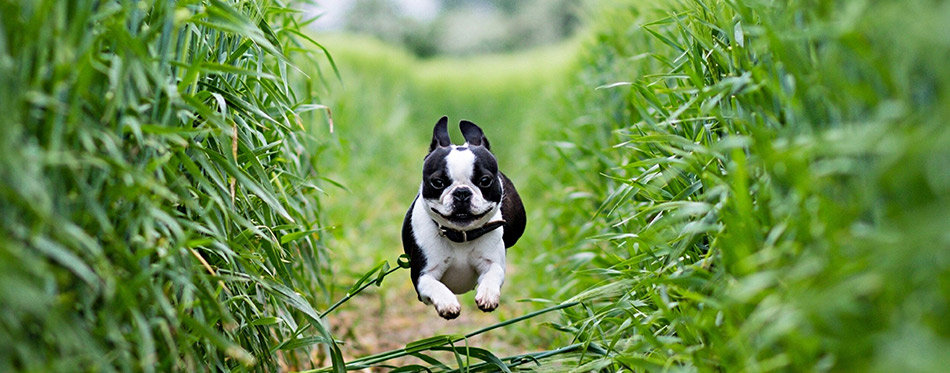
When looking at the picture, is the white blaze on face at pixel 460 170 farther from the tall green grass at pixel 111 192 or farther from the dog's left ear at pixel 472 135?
the tall green grass at pixel 111 192

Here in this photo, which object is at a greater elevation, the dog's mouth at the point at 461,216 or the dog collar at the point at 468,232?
the dog's mouth at the point at 461,216

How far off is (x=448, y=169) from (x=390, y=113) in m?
8.05

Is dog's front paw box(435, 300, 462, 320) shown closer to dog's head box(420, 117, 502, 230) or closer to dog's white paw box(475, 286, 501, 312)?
dog's white paw box(475, 286, 501, 312)

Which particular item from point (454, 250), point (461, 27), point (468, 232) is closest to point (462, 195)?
point (468, 232)

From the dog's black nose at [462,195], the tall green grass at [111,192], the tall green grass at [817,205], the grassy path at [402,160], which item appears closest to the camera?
the tall green grass at [817,205]

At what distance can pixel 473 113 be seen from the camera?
1294 centimetres

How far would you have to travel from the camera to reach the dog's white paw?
6.73 feet

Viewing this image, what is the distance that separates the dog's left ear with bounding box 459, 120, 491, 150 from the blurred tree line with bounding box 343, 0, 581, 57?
69.6 ft

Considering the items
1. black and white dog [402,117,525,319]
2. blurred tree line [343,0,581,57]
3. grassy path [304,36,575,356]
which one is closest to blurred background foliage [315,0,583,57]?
blurred tree line [343,0,581,57]

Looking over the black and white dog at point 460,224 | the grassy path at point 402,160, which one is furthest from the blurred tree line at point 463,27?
the black and white dog at point 460,224

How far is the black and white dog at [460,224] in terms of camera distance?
81.7 inches

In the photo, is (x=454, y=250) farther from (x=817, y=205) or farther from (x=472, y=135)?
(x=817, y=205)

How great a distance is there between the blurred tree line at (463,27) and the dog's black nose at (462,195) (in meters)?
21.5

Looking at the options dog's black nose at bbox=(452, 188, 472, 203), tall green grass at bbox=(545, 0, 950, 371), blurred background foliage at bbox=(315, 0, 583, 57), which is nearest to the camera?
tall green grass at bbox=(545, 0, 950, 371)
